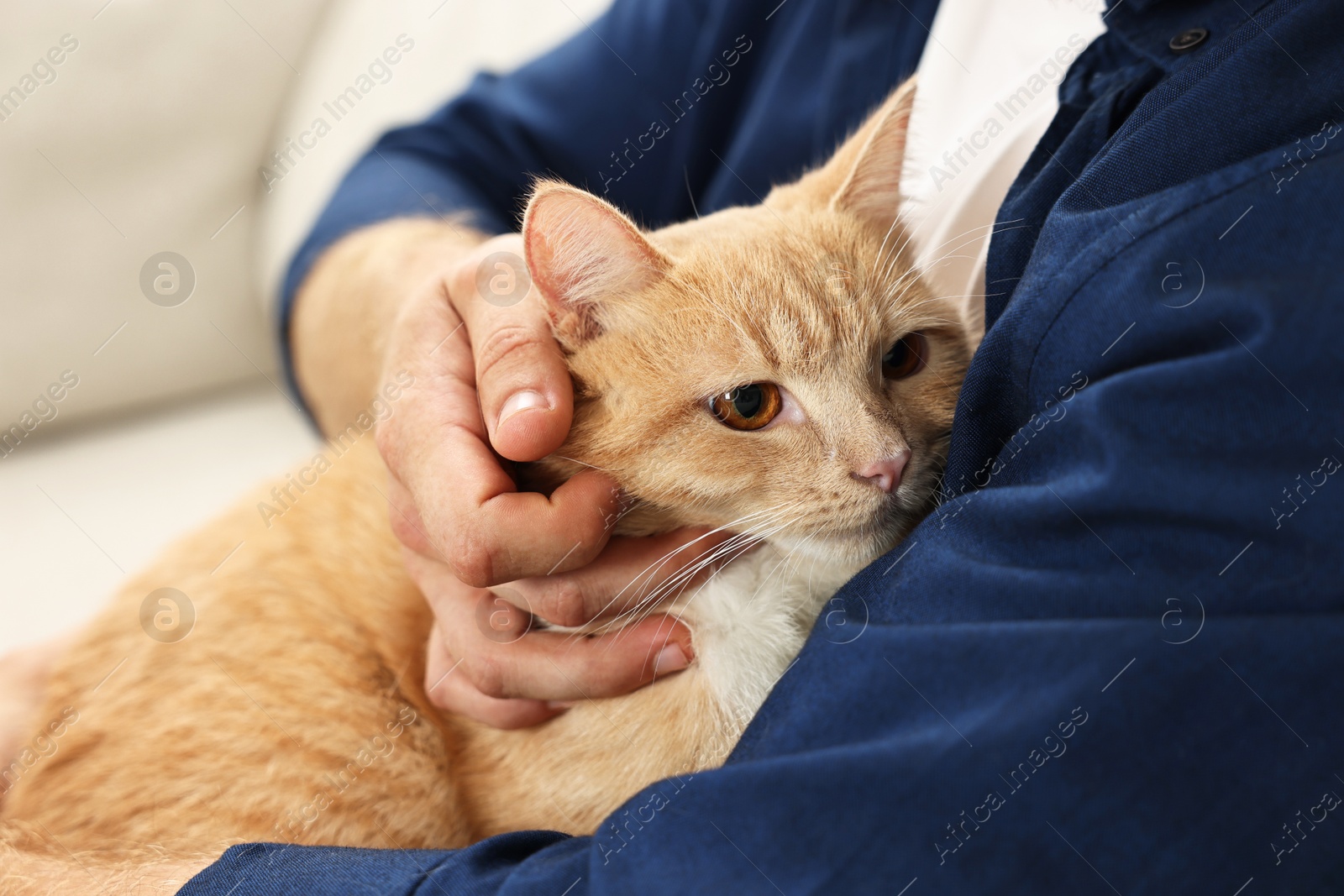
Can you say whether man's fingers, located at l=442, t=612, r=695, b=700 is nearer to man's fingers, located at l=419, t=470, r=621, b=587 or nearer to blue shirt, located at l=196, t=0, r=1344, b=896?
man's fingers, located at l=419, t=470, r=621, b=587

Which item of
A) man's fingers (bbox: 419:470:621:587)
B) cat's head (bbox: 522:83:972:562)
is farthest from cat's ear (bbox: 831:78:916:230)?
man's fingers (bbox: 419:470:621:587)

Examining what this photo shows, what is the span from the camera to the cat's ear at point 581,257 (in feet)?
3.76

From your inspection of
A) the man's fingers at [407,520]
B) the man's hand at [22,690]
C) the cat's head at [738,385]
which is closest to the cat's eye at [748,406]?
the cat's head at [738,385]

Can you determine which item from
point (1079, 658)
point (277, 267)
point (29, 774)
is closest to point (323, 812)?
point (29, 774)

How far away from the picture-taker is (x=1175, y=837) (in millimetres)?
741

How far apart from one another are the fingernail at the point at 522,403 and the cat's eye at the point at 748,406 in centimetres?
24

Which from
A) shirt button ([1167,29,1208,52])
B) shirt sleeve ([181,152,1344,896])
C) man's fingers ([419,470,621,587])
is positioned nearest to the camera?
shirt sleeve ([181,152,1344,896])

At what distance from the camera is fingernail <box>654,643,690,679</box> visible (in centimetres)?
128

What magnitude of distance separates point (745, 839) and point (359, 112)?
9.93ft

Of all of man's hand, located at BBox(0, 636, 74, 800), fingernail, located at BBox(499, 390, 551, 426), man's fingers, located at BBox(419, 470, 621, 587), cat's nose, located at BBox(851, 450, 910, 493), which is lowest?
cat's nose, located at BBox(851, 450, 910, 493)

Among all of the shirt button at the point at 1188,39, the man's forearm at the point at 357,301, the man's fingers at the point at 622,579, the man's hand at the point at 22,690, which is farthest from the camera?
the man's forearm at the point at 357,301

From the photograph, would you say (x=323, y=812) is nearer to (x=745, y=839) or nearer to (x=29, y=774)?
(x=29, y=774)

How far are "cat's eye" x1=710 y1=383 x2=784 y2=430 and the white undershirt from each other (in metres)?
0.40

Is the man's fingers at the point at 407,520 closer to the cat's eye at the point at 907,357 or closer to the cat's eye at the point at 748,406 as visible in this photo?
the cat's eye at the point at 748,406
